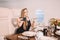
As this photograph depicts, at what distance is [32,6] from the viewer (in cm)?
188

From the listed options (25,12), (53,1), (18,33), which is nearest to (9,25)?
(18,33)

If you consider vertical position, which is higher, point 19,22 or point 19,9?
point 19,9

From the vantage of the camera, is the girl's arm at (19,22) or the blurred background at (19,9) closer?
the blurred background at (19,9)

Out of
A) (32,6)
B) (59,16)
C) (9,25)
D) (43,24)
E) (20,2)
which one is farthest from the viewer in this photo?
(59,16)

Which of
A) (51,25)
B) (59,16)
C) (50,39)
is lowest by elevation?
(50,39)

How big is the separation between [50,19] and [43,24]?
0.17m

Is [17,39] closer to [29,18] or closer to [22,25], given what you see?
[22,25]

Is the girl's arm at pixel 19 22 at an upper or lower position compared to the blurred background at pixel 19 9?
lower

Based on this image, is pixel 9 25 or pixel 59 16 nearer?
pixel 9 25

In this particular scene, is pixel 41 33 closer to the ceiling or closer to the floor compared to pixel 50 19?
closer to the floor

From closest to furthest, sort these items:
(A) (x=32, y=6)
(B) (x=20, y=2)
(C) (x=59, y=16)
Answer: (B) (x=20, y=2) → (A) (x=32, y=6) → (C) (x=59, y=16)

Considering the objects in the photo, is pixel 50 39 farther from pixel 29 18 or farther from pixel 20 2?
pixel 20 2

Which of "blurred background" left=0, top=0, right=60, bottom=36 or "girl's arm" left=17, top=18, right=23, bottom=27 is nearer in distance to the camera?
"blurred background" left=0, top=0, right=60, bottom=36

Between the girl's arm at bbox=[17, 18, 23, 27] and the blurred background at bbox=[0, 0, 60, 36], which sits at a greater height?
the blurred background at bbox=[0, 0, 60, 36]
